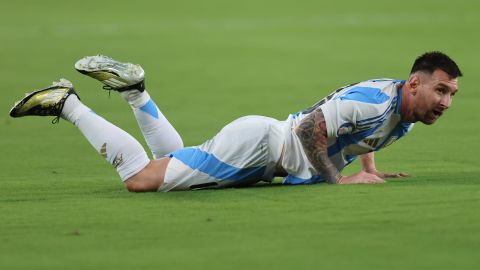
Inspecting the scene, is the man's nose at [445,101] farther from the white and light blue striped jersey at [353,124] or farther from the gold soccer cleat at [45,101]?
the gold soccer cleat at [45,101]

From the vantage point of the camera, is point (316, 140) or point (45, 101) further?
point (45, 101)

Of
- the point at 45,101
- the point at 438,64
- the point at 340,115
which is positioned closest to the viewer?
the point at 340,115

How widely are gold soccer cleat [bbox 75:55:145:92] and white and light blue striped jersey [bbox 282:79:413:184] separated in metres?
1.25

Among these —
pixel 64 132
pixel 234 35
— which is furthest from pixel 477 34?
pixel 64 132

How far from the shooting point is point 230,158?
871cm

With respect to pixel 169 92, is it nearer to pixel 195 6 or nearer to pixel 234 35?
pixel 234 35

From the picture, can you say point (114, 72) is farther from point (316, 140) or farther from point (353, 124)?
point (353, 124)

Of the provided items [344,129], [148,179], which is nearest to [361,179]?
[344,129]

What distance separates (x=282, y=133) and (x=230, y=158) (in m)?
0.43

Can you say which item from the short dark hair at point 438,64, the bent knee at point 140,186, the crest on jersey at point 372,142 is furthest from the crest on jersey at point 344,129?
the bent knee at point 140,186

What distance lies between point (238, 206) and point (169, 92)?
963cm

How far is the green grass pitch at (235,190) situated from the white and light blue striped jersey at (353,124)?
23cm

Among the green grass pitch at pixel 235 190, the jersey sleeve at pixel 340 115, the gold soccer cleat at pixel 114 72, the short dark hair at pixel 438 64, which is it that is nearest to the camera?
the green grass pitch at pixel 235 190

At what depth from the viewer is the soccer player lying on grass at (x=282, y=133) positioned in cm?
846
